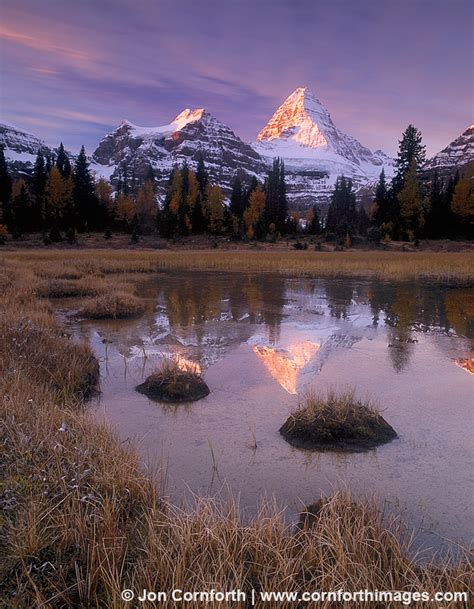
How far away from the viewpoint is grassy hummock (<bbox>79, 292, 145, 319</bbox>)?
1677cm

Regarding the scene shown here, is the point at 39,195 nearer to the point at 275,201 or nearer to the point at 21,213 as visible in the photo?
the point at 21,213

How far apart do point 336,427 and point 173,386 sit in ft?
10.3

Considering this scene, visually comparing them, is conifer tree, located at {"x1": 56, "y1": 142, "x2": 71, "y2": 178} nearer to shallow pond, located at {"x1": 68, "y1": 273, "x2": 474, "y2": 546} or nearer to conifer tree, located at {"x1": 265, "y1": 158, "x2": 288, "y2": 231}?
conifer tree, located at {"x1": 265, "y1": 158, "x2": 288, "y2": 231}

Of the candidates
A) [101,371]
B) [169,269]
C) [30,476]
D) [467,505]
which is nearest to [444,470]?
[467,505]

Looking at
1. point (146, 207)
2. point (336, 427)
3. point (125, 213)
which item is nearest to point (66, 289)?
point (336, 427)

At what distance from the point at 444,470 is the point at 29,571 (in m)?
4.78

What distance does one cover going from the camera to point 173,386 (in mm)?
8758

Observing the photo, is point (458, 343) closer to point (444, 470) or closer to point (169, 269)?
point (444, 470)

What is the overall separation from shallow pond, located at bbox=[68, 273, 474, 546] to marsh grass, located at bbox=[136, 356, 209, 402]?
0.25 meters

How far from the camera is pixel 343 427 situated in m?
6.96

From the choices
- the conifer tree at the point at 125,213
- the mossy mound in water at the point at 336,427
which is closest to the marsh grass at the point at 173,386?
the mossy mound in water at the point at 336,427

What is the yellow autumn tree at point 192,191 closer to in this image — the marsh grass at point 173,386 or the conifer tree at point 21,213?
the conifer tree at point 21,213

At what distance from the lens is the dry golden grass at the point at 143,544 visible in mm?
3465

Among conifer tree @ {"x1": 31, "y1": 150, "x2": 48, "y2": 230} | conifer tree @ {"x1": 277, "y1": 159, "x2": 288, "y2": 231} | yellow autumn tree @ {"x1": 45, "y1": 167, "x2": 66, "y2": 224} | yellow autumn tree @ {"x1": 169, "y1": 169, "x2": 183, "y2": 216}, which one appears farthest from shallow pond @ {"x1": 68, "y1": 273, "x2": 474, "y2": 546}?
conifer tree @ {"x1": 277, "y1": 159, "x2": 288, "y2": 231}
